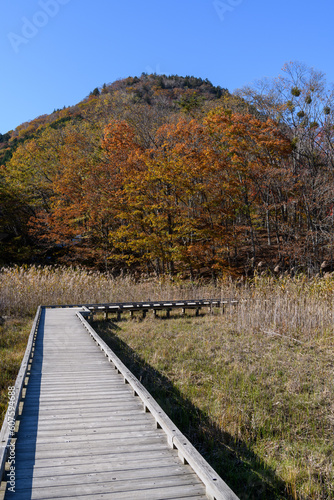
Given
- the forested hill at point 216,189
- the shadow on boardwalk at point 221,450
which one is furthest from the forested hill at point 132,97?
the shadow on boardwalk at point 221,450

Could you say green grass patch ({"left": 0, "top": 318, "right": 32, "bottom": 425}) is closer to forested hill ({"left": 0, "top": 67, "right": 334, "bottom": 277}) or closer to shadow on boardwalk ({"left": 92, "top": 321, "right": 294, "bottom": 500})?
shadow on boardwalk ({"left": 92, "top": 321, "right": 294, "bottom": 500})

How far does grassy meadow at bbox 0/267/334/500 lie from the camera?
3764 millimetres

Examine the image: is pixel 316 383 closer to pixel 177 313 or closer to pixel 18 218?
pixel 177 313

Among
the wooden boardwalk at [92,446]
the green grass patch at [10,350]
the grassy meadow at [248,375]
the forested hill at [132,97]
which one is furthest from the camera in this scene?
the forested hill at [132,97]

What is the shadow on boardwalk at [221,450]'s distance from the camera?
3.47 metres

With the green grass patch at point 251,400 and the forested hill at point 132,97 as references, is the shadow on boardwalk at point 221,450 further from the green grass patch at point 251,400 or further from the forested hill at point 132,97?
the forested hill at point 132,97

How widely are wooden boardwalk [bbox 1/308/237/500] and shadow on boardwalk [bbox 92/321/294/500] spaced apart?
2.26ft

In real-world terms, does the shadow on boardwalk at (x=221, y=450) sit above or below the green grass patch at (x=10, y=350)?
below

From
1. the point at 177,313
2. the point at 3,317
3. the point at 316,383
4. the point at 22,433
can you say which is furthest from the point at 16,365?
the point at 177,313

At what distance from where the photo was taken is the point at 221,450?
410 cm

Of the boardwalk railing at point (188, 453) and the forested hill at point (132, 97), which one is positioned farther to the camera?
the forested hill at point (132, 97)

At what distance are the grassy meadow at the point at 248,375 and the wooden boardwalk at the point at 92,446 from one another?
835 mm

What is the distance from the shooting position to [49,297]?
12633 millimetres

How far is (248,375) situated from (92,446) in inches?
126
